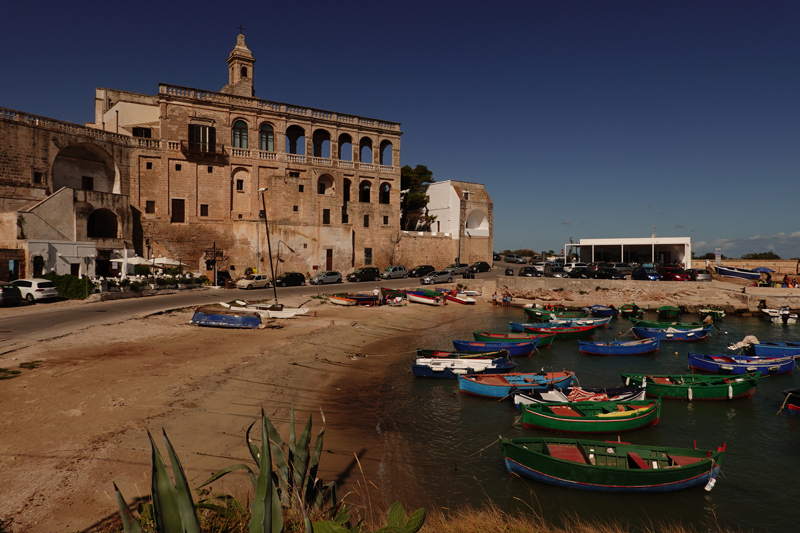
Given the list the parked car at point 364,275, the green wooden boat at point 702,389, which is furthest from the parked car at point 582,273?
the green wooden boat at point 702,389

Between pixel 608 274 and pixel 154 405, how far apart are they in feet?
143

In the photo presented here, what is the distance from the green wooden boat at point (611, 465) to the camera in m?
10.7

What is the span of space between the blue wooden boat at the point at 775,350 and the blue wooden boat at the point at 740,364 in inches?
96.1

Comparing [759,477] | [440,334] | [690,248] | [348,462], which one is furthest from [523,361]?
[690,248]

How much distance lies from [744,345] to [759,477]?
1620 centimetres

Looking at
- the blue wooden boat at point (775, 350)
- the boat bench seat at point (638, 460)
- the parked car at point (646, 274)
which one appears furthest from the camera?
the parked car at point (646, 274)

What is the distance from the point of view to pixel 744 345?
24781 mm

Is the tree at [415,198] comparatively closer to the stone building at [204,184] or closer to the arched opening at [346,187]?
the stone building at [204,184]

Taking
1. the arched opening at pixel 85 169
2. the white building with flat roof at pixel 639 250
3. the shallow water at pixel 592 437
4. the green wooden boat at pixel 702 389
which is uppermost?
the arched opening at pixel 85 169

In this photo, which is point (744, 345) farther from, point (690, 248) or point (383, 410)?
point (690, 248)

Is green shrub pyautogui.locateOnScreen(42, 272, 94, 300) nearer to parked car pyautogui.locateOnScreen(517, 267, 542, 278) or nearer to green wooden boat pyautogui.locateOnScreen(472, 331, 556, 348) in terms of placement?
green wooden boat pyautogui.locateOnScreen(472, 331, 556, 348)

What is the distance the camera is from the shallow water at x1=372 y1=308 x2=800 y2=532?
34.2 feet

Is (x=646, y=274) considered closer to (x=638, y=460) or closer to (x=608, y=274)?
(x=608, y=274)

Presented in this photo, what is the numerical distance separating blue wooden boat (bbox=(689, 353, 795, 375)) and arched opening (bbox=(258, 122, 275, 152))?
43.1 m
